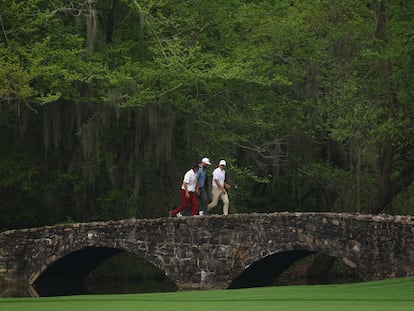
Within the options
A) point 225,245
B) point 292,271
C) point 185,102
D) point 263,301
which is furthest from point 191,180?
point 263,301

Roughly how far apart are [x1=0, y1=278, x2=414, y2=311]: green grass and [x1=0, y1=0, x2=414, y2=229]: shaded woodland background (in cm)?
1037

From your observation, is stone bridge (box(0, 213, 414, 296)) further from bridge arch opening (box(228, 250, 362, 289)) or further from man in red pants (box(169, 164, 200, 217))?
man in red pants (box(169, 164, 200, 217))

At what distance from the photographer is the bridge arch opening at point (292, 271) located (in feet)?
106

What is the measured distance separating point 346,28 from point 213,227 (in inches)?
374

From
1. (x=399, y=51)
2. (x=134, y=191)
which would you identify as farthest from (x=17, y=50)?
(x=399, y=51)

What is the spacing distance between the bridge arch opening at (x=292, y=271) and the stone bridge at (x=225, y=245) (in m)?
0.07

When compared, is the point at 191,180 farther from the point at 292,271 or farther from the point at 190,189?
the point at 292,271

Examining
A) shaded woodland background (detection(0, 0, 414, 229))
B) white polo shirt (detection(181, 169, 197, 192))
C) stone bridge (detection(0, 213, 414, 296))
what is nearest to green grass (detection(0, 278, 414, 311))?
stone bridge (detection(0, 213, 414, 296))

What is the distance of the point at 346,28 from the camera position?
3741 cm

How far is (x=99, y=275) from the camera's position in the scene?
1540 inches

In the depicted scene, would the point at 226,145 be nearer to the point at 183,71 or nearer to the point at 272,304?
the point at 183,71

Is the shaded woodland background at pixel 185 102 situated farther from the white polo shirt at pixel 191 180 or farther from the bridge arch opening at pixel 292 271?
the white polo shirt at pixel 191 180

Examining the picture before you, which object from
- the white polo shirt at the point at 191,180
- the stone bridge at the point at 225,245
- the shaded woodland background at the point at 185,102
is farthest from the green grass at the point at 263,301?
the shaded woodland background at the point at 185,102

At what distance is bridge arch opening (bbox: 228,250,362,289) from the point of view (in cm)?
3219
